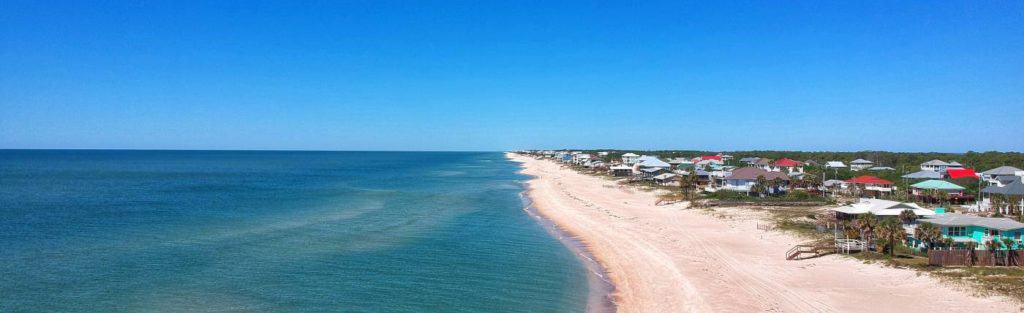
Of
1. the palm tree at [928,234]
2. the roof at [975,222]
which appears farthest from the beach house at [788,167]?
the palm tree at [928,234]

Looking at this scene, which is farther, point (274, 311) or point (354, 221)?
point (354, 221)

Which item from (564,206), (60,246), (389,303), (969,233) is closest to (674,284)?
(389,303)

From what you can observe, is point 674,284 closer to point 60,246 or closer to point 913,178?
point 60,246

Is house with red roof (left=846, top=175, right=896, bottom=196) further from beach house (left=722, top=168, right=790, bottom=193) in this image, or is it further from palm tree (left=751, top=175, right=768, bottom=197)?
palm tree (left=751, top=175, right=768, bottom=197)

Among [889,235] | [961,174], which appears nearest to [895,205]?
[889,235]

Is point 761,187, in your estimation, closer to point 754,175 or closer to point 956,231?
point 754,175

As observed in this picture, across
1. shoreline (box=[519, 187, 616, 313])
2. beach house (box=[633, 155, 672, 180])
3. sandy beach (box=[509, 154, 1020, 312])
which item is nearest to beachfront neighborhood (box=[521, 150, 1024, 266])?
beach house (box=[633, 155, 672, 180])
